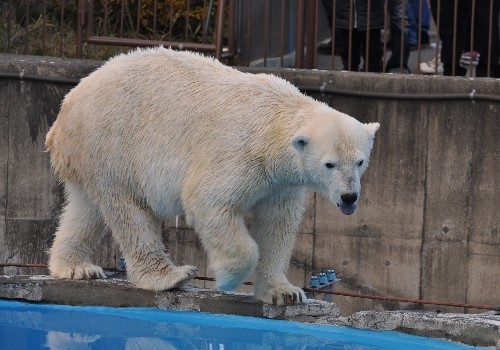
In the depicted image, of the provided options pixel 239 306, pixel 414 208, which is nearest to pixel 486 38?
pixel 414 208

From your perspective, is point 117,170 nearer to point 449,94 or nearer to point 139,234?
point 139,234

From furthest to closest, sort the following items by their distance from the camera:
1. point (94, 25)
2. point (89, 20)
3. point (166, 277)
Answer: point (94, 25), point (89, 20), point (166, 277)

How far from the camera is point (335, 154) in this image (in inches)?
280

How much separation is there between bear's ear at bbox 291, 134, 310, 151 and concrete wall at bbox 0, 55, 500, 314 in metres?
2.61

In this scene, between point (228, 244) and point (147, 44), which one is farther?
point (147, 44)

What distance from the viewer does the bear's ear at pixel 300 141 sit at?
715 centimetres

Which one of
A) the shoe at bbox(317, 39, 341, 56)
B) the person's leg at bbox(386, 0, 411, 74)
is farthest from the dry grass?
the person's leg at bbox(386, 0, 411, 74)

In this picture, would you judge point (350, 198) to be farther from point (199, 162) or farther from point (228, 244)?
point (199, 162)

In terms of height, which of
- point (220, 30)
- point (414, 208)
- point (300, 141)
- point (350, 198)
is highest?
point (220, 30)

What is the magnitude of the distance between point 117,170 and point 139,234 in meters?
0.38

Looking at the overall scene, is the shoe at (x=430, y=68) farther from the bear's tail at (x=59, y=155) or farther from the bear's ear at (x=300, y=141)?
the bear's ear at (x=300, y=141)

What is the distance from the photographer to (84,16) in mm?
10539

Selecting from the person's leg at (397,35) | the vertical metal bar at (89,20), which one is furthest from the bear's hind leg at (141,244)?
the person's leg at (397,35)

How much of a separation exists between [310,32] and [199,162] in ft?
9.40
